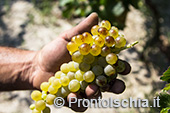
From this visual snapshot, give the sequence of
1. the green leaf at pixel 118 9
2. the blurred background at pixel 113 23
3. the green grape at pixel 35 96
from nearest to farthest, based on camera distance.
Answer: the green grape at pixel 35 96
the green leaf at pixel 118 9
the blurred background at pixel 113 23

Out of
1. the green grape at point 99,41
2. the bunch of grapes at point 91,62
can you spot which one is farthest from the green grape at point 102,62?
the green grape at point 99,41

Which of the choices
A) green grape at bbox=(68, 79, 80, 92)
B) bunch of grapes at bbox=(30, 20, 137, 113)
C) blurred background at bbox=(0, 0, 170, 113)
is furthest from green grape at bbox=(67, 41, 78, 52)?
blurred background at bbox=(0, 0, 170, 113)

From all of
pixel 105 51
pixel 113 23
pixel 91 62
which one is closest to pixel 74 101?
pixel 91 62

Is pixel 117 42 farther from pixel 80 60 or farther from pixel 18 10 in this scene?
pixel 18 10

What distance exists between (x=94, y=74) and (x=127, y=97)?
155 centimetres

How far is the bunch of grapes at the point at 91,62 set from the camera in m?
1.10

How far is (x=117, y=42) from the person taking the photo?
1129mm

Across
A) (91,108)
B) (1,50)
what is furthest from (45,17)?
(91,108)

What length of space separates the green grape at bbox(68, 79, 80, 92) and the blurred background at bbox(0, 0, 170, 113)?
1.08 meters

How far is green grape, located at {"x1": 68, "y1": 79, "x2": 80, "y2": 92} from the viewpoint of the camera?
3.88ft

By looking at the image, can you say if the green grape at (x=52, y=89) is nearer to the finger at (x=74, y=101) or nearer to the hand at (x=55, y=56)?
the finger at (x=74, y=101)

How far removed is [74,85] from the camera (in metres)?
1.18

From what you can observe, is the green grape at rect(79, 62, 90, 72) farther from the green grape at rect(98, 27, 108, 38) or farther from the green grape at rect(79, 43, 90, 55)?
the green grape at rect(98, 27, 108, 38)

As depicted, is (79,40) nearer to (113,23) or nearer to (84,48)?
(84,48)
